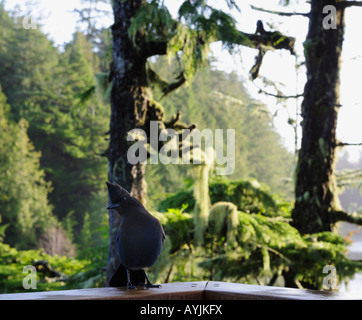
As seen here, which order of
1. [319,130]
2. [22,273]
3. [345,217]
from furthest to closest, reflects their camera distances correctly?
[22,273] < [319,130] < [345,217]

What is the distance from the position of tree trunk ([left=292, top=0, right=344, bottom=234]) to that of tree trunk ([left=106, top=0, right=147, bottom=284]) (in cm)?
170

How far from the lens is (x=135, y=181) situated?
393 centimetres

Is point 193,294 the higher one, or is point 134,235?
point 134,235

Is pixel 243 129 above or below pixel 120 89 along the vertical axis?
above

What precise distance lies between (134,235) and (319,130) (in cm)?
371

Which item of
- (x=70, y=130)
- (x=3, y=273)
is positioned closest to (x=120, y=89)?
(x=3, y=273)

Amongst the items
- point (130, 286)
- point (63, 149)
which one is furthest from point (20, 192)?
point (130, 286)

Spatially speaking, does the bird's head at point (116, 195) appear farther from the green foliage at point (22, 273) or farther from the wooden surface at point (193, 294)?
the green foliage at point (22, 273)

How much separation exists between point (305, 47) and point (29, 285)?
606cm

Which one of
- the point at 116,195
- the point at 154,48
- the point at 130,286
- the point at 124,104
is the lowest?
the point at 130,286

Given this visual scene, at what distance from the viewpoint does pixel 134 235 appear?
46.1 inches

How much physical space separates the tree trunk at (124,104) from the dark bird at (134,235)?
2651mm

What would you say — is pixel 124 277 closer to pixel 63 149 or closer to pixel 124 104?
pixel 124 104

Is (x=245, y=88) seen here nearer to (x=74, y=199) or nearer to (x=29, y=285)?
(x=74, y=199)
